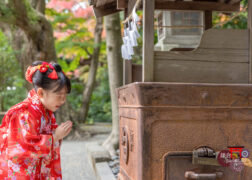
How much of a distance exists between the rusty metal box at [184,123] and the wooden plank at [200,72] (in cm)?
18

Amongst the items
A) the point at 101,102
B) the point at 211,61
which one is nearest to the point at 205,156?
the point at 211,61

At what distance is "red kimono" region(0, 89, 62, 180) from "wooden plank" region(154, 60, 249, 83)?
1.07m

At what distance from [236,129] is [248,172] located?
37cm

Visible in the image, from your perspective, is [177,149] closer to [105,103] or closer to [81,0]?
[81,0]

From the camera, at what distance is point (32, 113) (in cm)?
247

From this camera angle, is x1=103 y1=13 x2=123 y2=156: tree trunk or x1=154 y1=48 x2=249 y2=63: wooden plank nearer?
x1=154 y1=48 x2=249 y2=63: wooden plank

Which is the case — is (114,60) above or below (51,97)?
above

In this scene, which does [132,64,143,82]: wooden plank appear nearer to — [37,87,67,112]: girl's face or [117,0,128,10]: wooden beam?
[117,0,128,10]: wooden beam

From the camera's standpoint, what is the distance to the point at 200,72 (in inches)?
93.9

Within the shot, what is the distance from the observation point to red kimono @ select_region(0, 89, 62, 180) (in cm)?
241

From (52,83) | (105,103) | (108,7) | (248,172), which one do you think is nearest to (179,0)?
(108,7)

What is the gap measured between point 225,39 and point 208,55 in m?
0.20

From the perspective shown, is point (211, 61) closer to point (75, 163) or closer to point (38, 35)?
point (75, 163)

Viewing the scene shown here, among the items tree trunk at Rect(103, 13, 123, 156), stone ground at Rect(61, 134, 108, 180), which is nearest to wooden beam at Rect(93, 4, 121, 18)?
tree trunk at Rect(103, 13, 123, 156)
